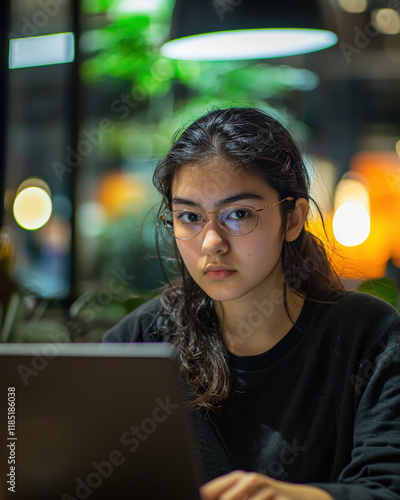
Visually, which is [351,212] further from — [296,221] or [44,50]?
[296,221]

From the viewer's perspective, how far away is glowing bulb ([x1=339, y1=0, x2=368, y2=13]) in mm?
→ 4500

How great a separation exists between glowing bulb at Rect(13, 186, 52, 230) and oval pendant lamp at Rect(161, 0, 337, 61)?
1.81m

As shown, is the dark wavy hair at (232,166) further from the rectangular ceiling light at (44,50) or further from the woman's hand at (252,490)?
the rectangular ceiling light at (44,50)

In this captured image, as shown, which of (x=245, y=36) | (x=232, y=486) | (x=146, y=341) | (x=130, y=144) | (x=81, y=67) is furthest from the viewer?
(x=130, y=144)

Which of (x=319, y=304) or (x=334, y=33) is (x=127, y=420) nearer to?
(x=319, y=304)

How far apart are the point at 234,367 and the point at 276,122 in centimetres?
57

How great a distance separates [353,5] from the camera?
4.55 meters

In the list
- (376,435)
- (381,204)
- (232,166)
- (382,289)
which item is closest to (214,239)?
(232,166)

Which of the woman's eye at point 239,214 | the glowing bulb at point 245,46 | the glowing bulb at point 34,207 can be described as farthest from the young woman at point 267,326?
the glowing bulb at point 34,207

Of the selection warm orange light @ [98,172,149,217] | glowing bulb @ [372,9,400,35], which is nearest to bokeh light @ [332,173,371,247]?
glowing bulb @ [372,9,400,35]

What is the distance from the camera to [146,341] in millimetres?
1562

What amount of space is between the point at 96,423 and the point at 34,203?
3082 mm

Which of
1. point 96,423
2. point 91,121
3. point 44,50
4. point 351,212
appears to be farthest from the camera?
point 351,212

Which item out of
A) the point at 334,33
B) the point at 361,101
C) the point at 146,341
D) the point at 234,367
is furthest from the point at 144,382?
the point at 361,101
